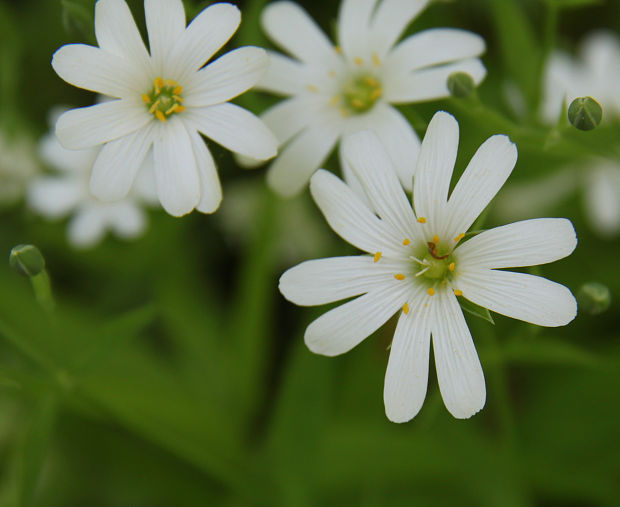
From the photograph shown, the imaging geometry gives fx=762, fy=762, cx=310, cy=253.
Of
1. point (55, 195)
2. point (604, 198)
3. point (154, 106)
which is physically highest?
point (604, 198)

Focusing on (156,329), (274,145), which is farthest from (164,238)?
(274,145)

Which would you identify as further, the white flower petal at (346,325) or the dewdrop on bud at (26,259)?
the dewdrop on bud at (26,259)

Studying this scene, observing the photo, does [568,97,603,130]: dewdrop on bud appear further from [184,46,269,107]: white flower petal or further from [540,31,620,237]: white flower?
[540,31,620,237]: white flower

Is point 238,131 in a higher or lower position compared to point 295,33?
lower

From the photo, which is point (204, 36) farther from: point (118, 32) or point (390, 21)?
point (390, 21)

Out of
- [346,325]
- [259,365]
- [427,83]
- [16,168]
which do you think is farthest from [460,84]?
[16,168]

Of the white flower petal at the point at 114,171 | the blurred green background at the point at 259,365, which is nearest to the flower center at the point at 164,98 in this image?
the white flower petal at the point at 114,171

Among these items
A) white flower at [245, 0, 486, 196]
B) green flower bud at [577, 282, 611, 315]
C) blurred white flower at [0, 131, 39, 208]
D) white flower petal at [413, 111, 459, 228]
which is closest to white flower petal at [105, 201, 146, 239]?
blurred white flower at [0, 131, 39, 208]

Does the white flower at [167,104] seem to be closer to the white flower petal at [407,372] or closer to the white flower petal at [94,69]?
the white flower petal at [94,69]
